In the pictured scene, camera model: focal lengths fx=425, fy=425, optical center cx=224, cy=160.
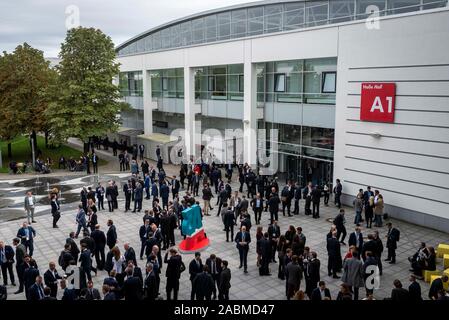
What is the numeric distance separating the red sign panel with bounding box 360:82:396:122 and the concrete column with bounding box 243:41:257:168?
28.0 ft

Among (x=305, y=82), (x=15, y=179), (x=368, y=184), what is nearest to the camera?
(x=368, y=184)

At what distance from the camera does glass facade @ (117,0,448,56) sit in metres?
23.8

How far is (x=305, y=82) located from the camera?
2366cm

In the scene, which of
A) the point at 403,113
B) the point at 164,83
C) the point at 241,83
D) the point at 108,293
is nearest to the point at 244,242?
the point at 108,293

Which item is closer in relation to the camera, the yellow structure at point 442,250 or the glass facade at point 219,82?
the yellow structure at point 442,250

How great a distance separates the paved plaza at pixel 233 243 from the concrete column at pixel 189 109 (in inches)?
427

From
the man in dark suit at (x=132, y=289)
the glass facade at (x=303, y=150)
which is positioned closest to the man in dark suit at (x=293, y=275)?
the man in dark suit at (x=132, y=289)

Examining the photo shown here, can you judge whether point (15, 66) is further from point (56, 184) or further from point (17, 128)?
point (56, 184)

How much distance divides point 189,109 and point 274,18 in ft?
30.3

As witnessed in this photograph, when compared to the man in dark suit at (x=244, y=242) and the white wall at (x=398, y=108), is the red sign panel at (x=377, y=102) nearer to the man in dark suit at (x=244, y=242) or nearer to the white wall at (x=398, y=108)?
the white wall at (x=398, y=108)

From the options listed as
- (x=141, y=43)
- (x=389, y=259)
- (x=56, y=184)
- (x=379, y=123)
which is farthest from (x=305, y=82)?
(x=141, y=43)

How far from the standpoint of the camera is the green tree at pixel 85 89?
31594 millimetres

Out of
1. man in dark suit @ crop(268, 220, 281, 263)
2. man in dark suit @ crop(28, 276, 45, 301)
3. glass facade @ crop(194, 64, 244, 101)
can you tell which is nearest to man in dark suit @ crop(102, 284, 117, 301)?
man in dark suit @ crop(28, 276, 45, 301)

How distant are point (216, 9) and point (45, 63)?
52.9ft
